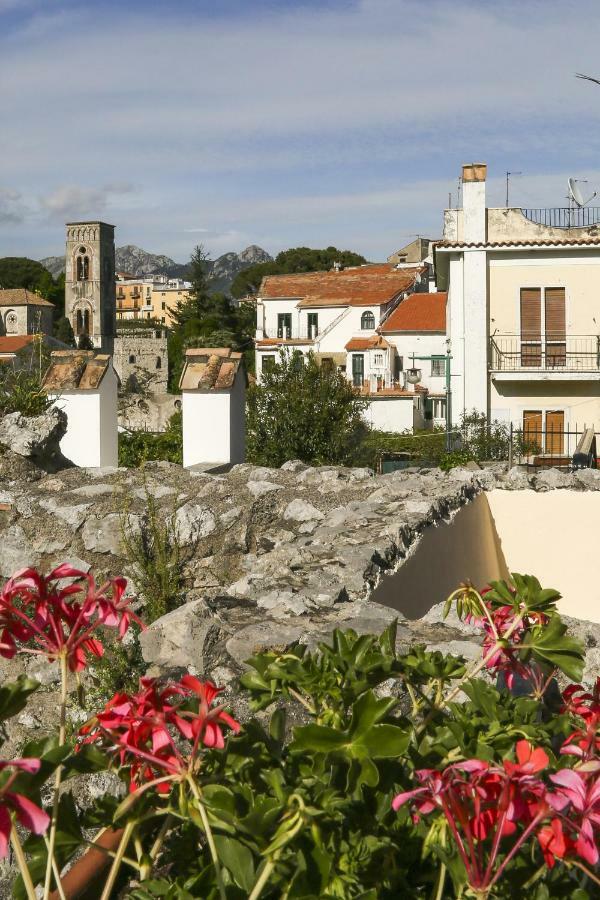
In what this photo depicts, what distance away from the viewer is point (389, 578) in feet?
15.3

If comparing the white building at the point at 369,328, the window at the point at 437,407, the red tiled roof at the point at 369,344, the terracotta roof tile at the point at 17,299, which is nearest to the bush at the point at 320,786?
the white building at the point at 369,328

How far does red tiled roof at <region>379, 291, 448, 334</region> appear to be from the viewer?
48.2m

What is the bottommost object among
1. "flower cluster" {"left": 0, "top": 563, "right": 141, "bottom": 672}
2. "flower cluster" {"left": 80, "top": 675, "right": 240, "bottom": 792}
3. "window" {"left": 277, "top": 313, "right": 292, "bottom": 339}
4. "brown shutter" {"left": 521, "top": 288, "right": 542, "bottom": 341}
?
"flower cluster" {"left": 80, "top": 675, "right": 240, "bottom": 792}

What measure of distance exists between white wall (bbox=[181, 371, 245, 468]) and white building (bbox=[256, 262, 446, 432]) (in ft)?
120

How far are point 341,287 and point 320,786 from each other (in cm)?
5263

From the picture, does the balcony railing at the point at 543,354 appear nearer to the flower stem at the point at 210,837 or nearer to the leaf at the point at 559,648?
the leaf at the point at 559,648

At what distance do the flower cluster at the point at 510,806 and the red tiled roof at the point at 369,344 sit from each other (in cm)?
4687

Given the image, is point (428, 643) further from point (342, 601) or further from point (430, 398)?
point (430, 398)

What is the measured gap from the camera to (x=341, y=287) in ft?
174

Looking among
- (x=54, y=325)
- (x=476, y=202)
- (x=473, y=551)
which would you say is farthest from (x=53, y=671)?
(x=54, y=325)

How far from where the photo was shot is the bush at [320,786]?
123 centimetres

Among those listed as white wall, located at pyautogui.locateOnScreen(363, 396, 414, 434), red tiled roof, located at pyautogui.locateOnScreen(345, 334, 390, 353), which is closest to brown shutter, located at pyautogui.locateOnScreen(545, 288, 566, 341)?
white wall, located at pyautogui.locateOnScreen(363, 396, 414, 434)

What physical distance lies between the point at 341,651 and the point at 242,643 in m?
1.57

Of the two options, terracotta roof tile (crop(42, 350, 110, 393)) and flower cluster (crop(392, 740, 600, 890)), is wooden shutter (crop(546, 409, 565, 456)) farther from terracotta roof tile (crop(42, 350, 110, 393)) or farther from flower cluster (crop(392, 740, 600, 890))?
flower cluster (crop(392, 740, 600, 890))
